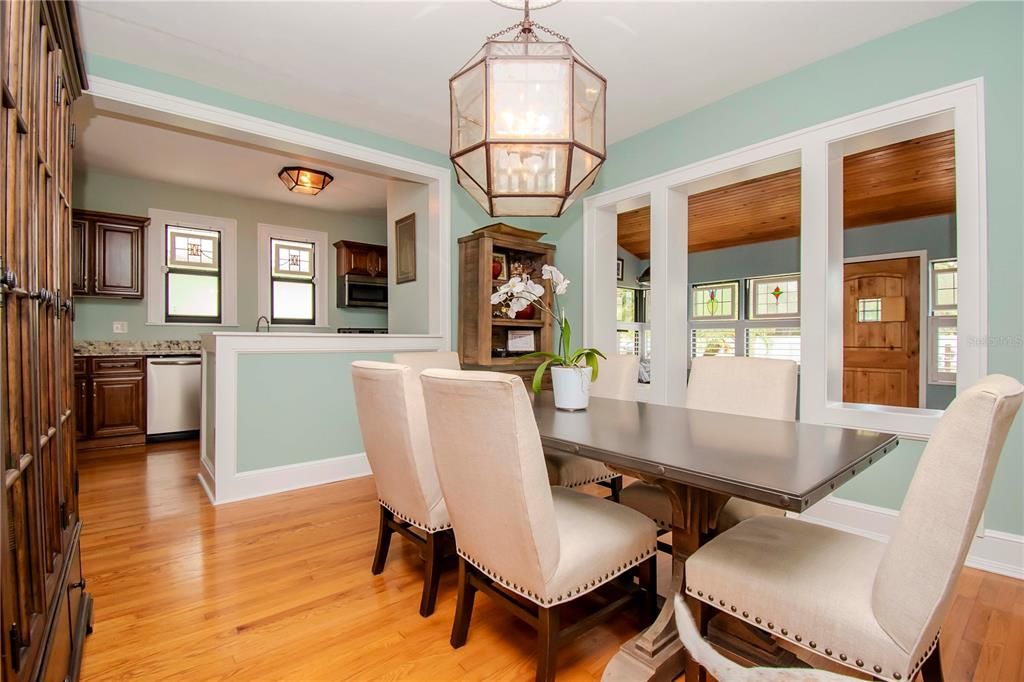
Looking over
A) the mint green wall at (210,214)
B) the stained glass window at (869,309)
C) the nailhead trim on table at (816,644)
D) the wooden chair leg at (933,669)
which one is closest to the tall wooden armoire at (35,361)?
the nailhead trim on table at (816,644)

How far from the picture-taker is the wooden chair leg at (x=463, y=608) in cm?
161

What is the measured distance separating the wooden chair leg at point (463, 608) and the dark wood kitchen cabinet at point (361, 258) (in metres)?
4.65

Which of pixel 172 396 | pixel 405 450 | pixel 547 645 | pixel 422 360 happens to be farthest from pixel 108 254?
pixel 547 645

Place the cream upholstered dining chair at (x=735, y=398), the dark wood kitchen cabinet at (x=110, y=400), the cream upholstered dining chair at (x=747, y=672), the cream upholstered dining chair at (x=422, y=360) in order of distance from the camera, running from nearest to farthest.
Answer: the cream upholstered dining chair at (x=747, y=672), the cream upholstered dining chair at (x=735, y=398), the cream upholstered dining chair at (x=422, y=360), the dark wood kitchen cabinet at (x=110, y=400)

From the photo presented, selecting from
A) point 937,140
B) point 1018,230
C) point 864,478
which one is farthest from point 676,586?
point 937,140

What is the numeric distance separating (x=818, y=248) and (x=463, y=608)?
2531mm

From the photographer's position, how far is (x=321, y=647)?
64.1 inches

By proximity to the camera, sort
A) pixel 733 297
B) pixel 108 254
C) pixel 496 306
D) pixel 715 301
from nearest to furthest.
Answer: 1. pixel 496 306
2. pixel 108 254
3. pixel 733 297
4. pixel 715 301

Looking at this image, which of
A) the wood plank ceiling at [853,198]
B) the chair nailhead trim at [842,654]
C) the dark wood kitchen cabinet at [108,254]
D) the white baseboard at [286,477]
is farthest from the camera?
the dark wood kitchen cabinet at [108,254]

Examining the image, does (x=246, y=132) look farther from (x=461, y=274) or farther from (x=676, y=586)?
(x=676, y=586)

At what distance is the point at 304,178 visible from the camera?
4.11m

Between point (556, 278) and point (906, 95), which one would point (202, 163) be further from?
point (906, 95)

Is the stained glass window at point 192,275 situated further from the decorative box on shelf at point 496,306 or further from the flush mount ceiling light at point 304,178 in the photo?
the decorative box on shelf at point 496,306

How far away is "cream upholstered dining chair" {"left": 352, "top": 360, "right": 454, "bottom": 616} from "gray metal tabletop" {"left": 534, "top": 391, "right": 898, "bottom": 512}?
0.47 metres
